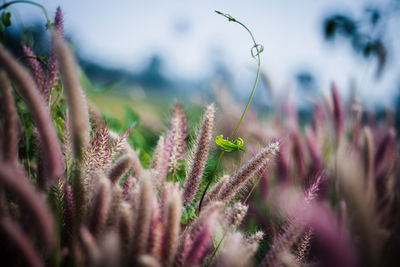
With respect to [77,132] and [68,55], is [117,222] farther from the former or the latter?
[68,55]

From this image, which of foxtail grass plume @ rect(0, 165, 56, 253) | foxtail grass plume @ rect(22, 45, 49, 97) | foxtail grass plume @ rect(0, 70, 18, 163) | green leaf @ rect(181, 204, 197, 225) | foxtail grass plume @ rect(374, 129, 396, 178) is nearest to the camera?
foxtail grass plume @ rect(0, 165, 56, 253)

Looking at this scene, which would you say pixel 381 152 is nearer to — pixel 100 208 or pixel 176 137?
pixel 176 137

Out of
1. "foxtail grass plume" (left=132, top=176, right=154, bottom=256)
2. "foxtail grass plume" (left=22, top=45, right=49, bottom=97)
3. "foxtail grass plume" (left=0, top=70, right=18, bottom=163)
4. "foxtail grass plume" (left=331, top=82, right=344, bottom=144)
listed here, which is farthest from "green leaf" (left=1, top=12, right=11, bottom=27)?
"foxtail grass plume" (left=331, top=82, right=344, bottom=144)

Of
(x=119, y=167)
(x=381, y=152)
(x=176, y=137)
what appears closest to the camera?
(x=119, y=167)

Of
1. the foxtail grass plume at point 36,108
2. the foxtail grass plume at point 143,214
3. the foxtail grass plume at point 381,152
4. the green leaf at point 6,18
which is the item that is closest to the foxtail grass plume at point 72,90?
the foxtail grass plume at point 36,108

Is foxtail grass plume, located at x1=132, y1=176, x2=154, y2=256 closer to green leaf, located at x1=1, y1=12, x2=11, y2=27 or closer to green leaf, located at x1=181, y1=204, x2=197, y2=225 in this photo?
green leaf, located at x1=181, y1=204, x2=197, y2=225

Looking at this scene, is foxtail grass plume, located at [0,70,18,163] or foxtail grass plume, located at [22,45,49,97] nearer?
foxtail grass plume, located at [0,70,18,163]

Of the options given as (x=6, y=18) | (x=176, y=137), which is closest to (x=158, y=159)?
(x=176, y=137)

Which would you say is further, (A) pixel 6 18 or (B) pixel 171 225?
(A) pixel 6 18

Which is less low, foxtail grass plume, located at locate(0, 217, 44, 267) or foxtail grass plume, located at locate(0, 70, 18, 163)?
foxtail grass plume, located at locate(0, 70, 18, 163)
